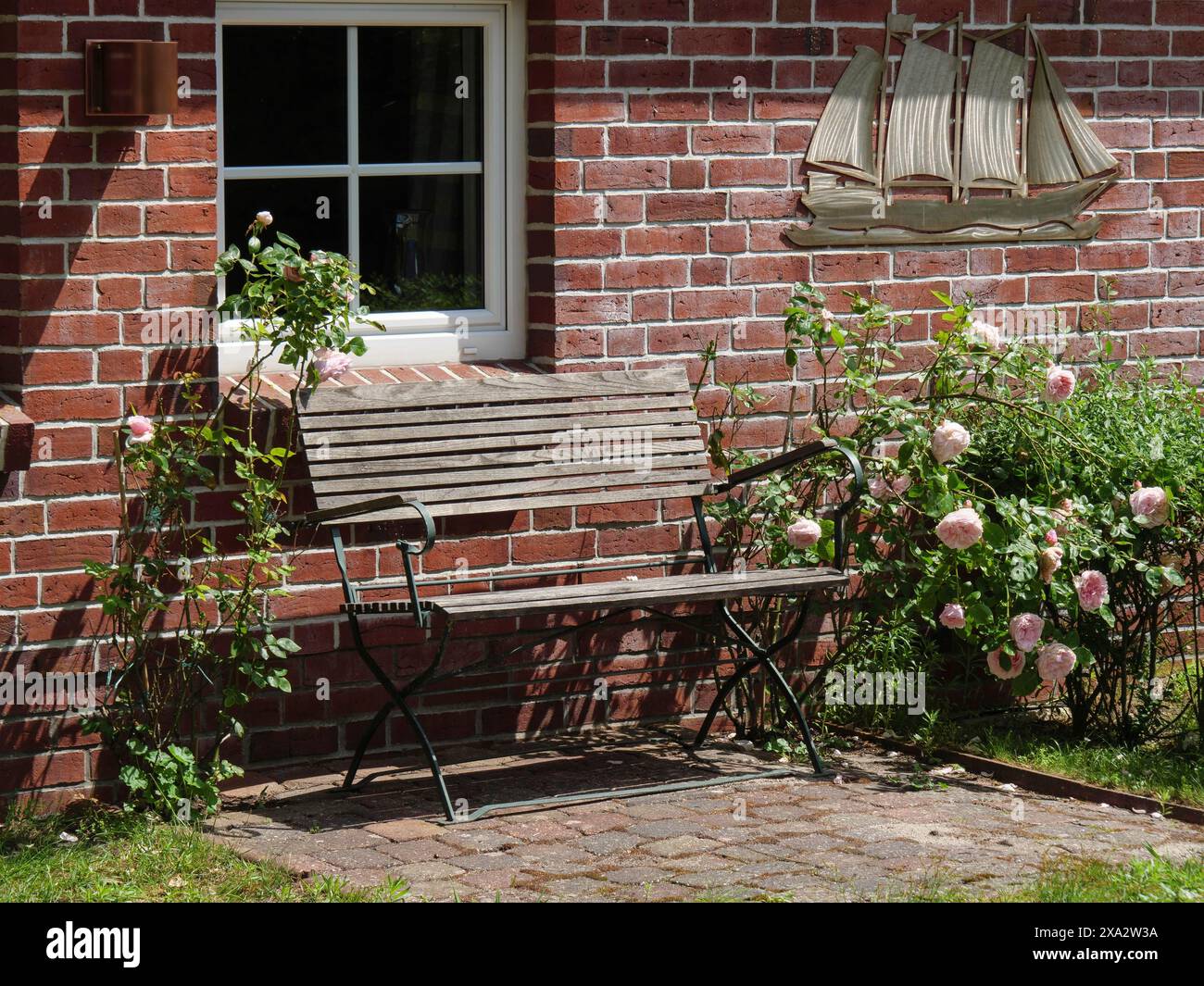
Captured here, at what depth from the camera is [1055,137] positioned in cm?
691

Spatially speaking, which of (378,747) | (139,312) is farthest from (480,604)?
(139,312)

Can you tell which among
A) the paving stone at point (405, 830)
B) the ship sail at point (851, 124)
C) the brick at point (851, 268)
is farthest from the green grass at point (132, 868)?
the ship sail at point (851, 124)

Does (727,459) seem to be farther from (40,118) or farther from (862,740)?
(40,118)

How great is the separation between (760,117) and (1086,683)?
7.33 ft

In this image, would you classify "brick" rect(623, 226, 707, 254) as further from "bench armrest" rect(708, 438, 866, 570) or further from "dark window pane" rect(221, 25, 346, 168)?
"dark window pane" rect(221, 25, 346, 168)

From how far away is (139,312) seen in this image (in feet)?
17.5

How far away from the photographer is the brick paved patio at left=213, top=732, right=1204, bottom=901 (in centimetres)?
477

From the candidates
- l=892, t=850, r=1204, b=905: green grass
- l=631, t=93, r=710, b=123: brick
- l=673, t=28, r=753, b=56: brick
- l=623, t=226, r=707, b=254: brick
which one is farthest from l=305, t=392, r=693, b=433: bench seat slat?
l=892, t=850, r=1204, b=905: green grass

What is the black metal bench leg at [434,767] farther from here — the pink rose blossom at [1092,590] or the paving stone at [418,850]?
the pink rose blossom at [1092,590]

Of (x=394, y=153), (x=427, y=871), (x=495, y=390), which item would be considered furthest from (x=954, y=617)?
(x=394, y=153)

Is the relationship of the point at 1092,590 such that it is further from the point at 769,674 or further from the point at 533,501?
the point at 533,501

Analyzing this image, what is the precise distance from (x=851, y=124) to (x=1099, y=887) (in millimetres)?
2960

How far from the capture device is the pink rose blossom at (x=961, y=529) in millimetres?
5805

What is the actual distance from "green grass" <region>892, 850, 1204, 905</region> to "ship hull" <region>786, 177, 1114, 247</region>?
2527mm
